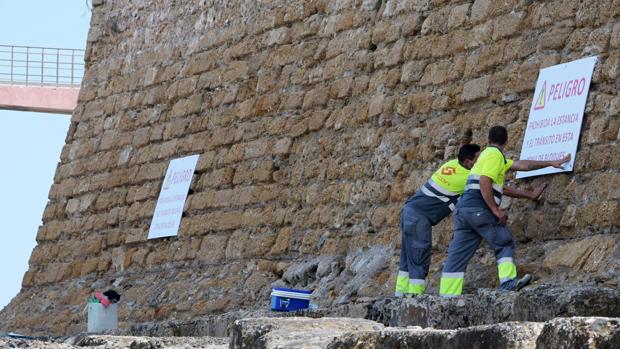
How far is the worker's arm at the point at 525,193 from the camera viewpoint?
9500 millimetres

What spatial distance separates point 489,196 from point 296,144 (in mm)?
3872

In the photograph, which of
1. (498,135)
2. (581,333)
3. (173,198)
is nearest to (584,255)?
(498,135)

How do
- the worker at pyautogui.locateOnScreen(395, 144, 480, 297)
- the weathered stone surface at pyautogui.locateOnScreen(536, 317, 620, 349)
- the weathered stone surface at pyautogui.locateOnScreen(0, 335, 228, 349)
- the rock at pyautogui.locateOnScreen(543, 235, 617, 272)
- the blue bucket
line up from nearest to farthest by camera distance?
the weathered stone surface at pyautogui.locateOnScreen(536, 317, 620, 349) → the weathered stone surface at pyautogui.locateOnScreen(0, 335, 228, 349) → the rock at pyautogui.locateOnScreen(543, 235, 617, 272) → the worker at pyautogui.locateOnScreen(395, 144, 480, 297) → the blue bucket

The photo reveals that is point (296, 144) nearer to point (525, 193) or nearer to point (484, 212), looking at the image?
point (525, 193)

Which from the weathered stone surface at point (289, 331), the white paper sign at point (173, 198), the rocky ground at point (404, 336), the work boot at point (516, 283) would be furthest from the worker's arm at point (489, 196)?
the white paper sign at point (173, 198)

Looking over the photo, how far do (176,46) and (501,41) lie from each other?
6098 millimetres

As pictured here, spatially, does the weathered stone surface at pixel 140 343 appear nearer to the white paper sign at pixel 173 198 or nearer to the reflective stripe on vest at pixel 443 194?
the reflective stripe on vest at pixel 443 194

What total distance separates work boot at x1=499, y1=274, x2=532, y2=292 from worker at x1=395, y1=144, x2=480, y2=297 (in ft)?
3.66

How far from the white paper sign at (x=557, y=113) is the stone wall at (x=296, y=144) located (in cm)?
9

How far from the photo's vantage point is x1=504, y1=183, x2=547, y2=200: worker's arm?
9.50 metres

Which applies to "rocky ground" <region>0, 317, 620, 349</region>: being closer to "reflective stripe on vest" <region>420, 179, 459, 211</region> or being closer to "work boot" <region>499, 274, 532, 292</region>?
"work boot" <region>499, 274, 532, 292</region>

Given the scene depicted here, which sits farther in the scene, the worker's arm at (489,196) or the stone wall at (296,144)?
the stone wall at (296,144)

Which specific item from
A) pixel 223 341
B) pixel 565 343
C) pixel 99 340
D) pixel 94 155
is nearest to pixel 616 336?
pixel 565 343

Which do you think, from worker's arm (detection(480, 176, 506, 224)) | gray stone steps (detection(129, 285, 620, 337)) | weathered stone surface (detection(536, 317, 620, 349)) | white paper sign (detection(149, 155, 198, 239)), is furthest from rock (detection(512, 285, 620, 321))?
white paper sign (detection(149, 155, 198, 239))
